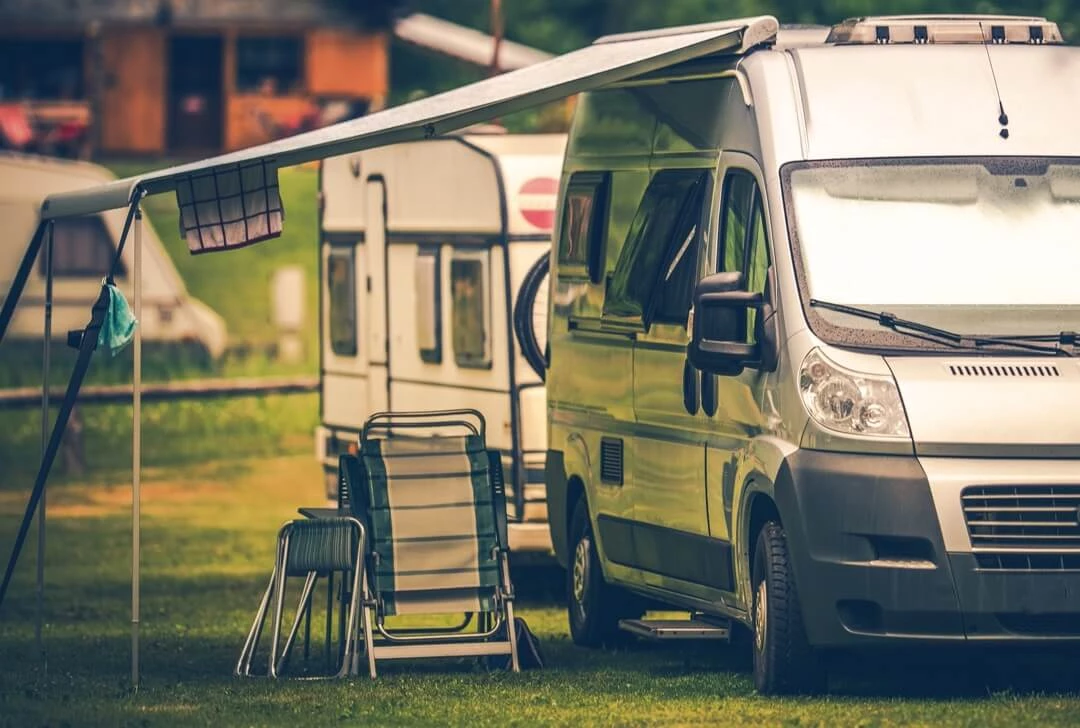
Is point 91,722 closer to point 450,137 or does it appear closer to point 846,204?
point 846,204

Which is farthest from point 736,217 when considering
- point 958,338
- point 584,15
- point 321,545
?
point 584,15

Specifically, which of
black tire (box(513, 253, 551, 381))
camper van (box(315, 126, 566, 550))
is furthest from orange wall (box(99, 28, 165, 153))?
black tire (box(513, 253, 551, 381))

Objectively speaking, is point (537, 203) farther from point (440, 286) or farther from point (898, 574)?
point (898, 574)

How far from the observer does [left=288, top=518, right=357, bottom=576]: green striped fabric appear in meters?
12.0

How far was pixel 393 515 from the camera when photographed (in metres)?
12.2

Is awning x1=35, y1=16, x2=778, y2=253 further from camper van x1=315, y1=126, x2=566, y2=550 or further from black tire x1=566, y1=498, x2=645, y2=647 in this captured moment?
camper van x1=315, y1=126, x2=566, y2=550

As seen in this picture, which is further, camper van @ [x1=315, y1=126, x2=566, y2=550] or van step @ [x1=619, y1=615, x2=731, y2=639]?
camper van @ [x1=315, y1=126, x2=566, y2=550]

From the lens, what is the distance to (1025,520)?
10.1 metres

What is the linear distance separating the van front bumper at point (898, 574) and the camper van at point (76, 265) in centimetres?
1998

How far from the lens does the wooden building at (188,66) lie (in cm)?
4362

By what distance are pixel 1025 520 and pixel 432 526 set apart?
10.1 feet

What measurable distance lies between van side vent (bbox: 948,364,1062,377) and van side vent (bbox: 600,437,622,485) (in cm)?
276

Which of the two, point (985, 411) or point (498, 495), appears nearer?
point (985, 411)

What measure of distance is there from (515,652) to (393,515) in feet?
2.69
